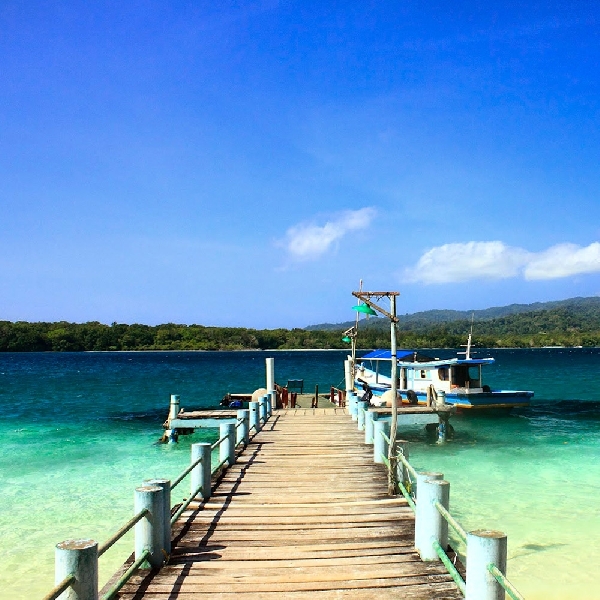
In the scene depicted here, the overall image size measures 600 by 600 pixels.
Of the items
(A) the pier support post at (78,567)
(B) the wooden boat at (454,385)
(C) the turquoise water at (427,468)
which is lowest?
(C) the turquoise water at (427,468)

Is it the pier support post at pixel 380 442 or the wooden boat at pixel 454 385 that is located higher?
the pier support post at pixel 380 442

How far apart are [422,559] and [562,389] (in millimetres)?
54129

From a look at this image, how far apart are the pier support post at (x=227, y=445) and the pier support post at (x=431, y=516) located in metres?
6.29

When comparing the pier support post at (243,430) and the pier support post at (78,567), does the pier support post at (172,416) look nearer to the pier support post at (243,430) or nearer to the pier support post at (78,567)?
the pier support post at (243,430)

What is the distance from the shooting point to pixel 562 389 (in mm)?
55188

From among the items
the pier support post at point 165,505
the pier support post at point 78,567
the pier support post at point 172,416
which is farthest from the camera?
the pier support post at point 172,416

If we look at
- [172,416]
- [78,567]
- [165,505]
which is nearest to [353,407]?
[172,416]

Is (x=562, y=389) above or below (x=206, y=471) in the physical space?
below

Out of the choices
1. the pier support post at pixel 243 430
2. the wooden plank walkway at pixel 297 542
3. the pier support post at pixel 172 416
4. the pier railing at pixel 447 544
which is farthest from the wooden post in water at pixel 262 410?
the pier railing at pixel 447 544

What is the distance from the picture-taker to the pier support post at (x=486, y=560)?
5105 mm

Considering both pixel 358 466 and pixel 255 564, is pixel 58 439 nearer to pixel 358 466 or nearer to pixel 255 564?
pixel 358 466

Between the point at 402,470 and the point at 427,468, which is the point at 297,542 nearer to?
the point at 402,470

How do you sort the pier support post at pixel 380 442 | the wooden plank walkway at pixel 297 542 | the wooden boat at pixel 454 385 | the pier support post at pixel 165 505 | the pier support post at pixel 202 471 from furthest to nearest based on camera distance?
the wooden boat at pixel 454 385, the pier support post at pixel 380 442, the pier support post at pixel 202 471, the pier support post at pixel 165 505, the wooden plank walkway at pixel 297 542

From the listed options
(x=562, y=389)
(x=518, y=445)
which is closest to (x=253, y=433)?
(x=518, y=445)
